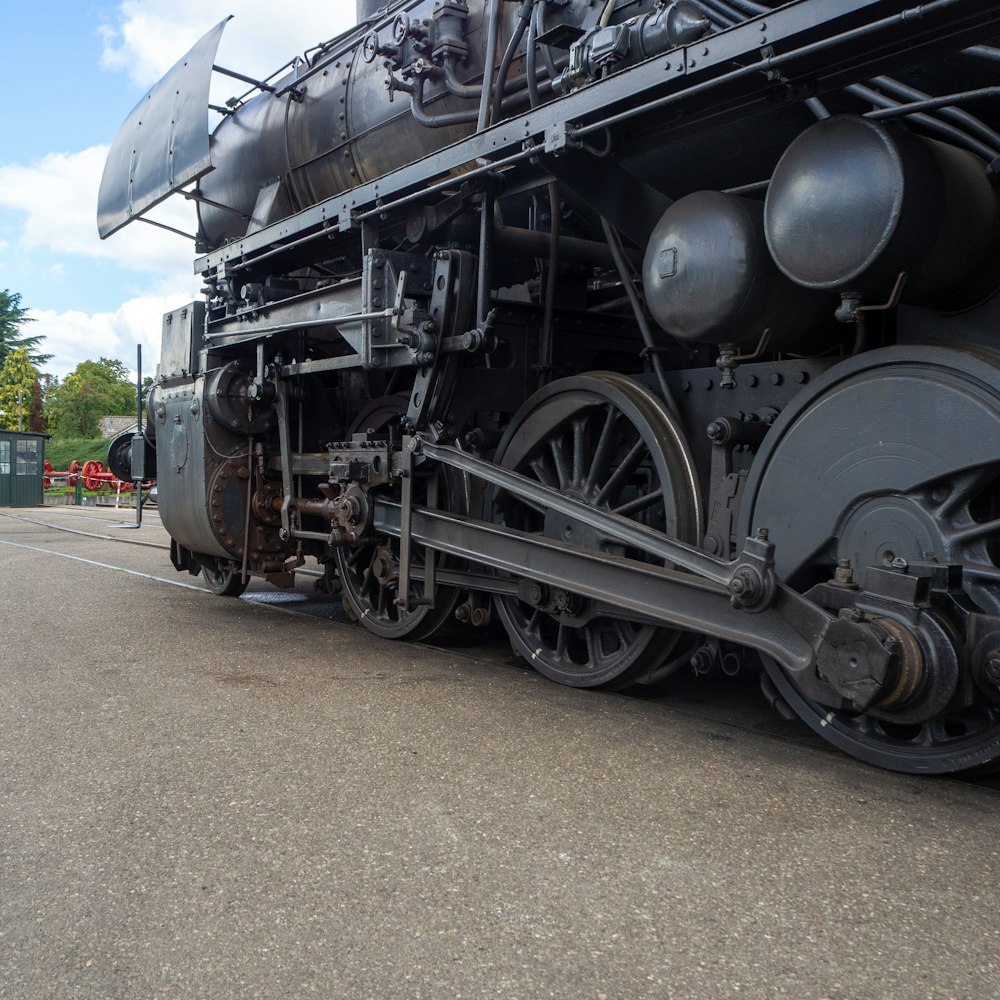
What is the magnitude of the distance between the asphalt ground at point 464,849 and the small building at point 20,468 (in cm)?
2653

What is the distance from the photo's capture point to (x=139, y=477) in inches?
324

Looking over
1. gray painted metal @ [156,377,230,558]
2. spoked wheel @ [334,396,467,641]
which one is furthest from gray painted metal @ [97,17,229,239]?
spoked wheel @ [334,396,467,641]

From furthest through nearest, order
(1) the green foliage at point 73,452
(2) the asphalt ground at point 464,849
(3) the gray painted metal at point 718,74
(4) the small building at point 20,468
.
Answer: (1) the green foliage at point 73,452
(4) the small building at point 20,468
(3) the gray painted metal at point 718,74
(2) the asphalt ground at point 464,849

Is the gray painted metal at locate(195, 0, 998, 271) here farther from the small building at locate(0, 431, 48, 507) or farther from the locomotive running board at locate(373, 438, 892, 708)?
the small building at locate(0, 431, 48, 507)

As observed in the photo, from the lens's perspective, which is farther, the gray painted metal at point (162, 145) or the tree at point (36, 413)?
the tree at point (36, 413)

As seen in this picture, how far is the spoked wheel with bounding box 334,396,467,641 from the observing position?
5.19 m

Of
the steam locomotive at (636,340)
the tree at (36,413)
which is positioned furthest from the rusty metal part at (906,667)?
the tree at (36,413)

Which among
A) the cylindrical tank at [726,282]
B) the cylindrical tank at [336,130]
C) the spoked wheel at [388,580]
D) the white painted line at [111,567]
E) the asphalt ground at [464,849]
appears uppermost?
the cylindrical tank at [336,130]

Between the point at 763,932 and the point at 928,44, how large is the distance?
241cm

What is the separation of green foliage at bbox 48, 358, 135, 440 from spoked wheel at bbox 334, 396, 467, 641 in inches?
2065

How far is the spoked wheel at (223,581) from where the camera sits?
7.12 metres

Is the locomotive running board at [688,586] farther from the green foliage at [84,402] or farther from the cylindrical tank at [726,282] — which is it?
the green foliage at [84,402]

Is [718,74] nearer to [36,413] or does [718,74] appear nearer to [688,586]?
[688,586]

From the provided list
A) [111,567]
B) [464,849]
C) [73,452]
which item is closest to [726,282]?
[464,849]
